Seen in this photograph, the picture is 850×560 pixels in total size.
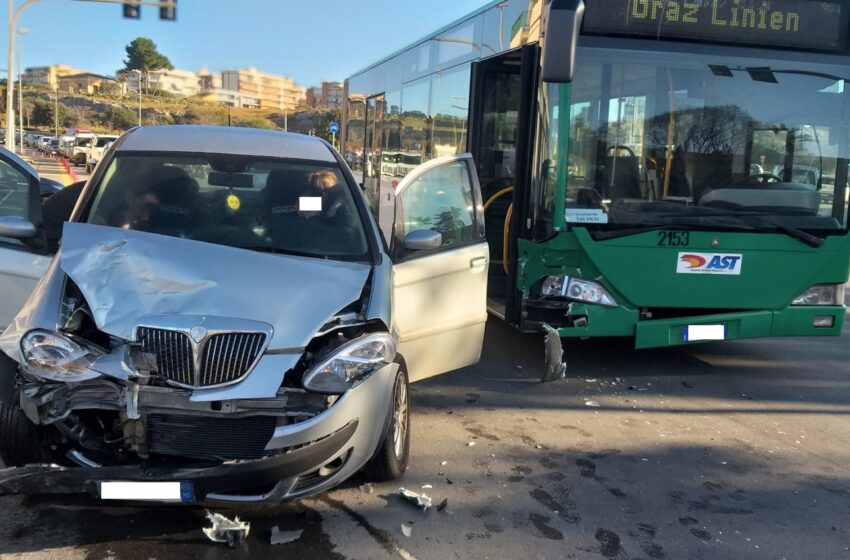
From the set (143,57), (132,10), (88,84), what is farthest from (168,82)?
(132,10)

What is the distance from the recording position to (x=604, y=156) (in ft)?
20.6

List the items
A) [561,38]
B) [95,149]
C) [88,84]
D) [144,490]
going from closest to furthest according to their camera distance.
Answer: [144,490] → [561,38] → [95,149] → [88,84]

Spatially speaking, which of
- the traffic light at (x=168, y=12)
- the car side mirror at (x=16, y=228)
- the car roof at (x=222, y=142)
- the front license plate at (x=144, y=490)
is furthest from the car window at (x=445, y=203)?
the traffic light at (x=168, y=12)

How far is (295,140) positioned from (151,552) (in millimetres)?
2915

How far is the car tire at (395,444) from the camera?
160 inches

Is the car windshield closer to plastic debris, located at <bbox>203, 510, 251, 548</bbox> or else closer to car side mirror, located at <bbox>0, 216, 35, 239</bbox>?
car side mirror, located at <bbox>0, 216, 35, 239</bbox>

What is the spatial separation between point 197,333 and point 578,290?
387 centimetres

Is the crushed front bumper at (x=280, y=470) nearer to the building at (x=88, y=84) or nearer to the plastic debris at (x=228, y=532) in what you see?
the plastic debris at (x=228, y=532)

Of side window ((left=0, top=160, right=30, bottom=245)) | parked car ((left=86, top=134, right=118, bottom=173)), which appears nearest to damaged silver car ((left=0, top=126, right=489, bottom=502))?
side window ((left=0, top=160, right=30, bottom=245))

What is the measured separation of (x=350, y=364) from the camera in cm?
351

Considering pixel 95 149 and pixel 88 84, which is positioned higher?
pixel 88 84

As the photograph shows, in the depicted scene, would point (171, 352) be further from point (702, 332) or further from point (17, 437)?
point (702, 332)

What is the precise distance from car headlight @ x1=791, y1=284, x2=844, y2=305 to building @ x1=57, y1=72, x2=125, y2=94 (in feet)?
375

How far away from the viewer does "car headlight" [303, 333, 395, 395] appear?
3400mm
